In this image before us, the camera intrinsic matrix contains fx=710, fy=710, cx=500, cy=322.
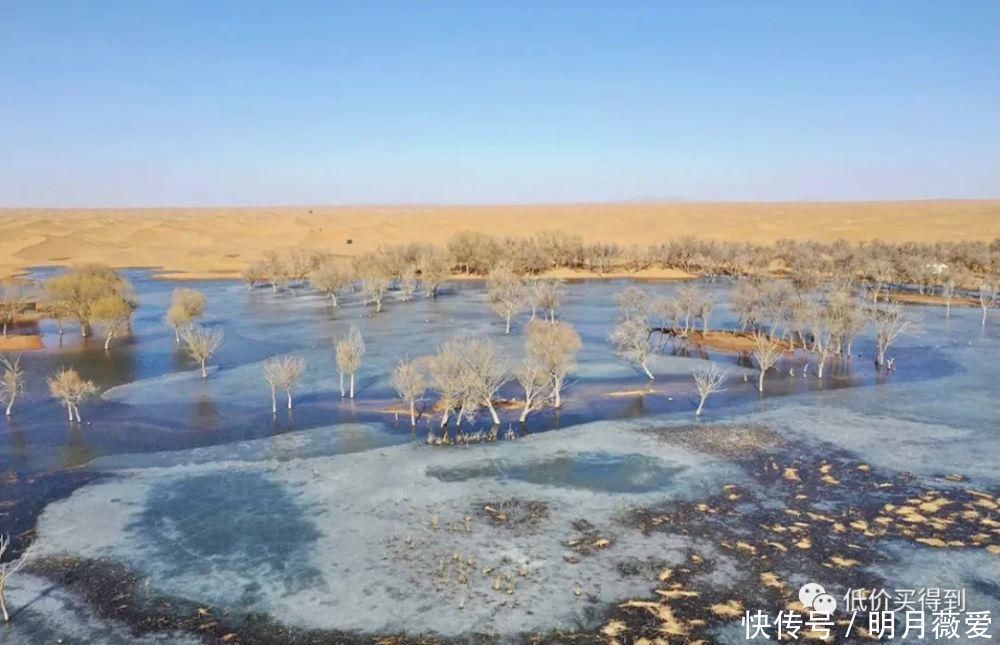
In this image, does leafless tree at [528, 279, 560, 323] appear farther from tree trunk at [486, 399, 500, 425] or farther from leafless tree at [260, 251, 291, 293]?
leafless tree at [260, 251, 291, 293]

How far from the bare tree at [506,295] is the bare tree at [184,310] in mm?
18981

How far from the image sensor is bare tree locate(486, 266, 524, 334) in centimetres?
4463

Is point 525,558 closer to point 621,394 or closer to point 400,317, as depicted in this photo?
point 621,394

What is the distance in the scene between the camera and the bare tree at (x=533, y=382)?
2723 centimetres

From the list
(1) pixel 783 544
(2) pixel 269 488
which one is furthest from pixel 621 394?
(2) pixel 269 488

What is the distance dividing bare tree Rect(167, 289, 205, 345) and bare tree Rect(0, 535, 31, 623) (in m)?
25.8

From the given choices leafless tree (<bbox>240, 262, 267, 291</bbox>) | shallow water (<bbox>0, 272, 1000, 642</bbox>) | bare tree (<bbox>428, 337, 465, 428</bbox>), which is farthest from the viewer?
leafless tree (<bbox>240, 262, 267, 291</bbox>)

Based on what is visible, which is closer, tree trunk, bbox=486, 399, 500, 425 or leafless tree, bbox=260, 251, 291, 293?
→ tree trunk, bbox=486, 399, 500, 425

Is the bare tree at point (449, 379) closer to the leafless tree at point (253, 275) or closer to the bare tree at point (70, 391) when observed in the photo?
the bare tree at point (70, 391)

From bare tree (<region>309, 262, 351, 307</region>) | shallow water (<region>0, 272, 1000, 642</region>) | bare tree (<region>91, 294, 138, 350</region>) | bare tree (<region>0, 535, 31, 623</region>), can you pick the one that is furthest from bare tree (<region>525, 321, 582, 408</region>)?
bare tree (<region>309, 262, 351, 307</region>)

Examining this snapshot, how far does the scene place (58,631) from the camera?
14.2m

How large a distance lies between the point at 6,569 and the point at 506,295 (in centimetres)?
3208

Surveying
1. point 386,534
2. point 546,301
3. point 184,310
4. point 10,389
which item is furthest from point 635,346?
point 184,310

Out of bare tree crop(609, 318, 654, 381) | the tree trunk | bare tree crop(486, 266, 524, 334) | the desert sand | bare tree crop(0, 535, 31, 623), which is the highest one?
the desert sand
